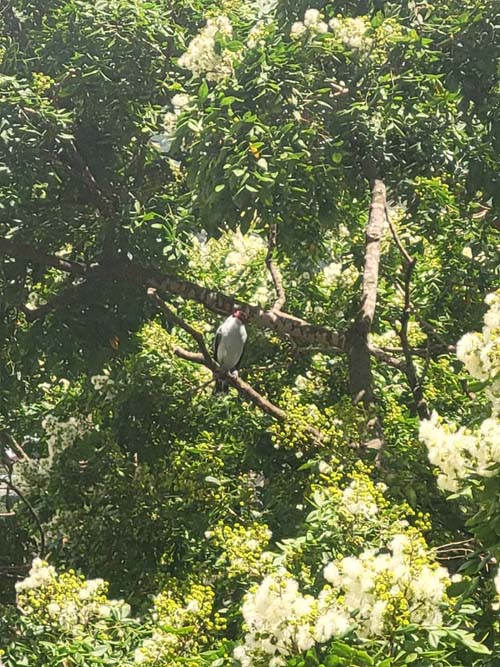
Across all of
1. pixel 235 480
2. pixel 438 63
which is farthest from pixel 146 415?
pixel 438 63

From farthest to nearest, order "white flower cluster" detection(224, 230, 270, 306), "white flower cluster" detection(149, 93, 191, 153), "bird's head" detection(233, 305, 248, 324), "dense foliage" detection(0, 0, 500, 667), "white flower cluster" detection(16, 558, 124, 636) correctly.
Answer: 1. "white flower cluster" detection(224, 230, 270, 306)
2. "bird's head" detection(233, 305, 248, 324)
3. "white flower cluster" detection(149, 93, 191, 153)
4. "dense foliage" detection(0, 0, 500, 667)
5. "white flower cluster" detection(16, 558, 124, 636)

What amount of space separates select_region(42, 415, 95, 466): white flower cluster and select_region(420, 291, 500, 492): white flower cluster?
10.0 ft

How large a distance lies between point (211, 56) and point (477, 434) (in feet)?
8.56

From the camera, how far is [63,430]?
16.4 feet

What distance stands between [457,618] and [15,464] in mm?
3645

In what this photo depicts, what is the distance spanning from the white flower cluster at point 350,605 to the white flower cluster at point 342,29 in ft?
8.76

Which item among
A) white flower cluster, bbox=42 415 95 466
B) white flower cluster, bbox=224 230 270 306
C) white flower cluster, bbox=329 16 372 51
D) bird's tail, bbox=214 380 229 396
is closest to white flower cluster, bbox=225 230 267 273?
white flower cluster, bbox=224 230 270 306

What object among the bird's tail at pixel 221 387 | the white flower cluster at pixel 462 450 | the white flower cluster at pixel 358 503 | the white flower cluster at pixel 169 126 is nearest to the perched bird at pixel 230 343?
the bird's tail at pixel 221 387

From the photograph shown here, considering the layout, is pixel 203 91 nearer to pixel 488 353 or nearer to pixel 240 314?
pixel 240 314

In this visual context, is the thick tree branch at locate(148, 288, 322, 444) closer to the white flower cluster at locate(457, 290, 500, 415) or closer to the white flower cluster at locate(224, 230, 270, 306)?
the white flower cluster at locate(224, 230, 270, 306)

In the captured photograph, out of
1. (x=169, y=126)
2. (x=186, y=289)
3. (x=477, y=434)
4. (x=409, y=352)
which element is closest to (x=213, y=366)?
(x=186, y=289)

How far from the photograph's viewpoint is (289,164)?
3740 mm

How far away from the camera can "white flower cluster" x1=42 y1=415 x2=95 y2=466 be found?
4938 millimetres

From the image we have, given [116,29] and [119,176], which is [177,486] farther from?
[116,29]
